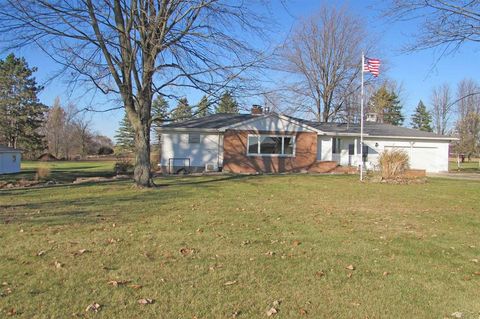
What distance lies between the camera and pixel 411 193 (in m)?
14.0

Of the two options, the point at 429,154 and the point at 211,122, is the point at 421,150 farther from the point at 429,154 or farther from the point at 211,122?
the point at 211,122

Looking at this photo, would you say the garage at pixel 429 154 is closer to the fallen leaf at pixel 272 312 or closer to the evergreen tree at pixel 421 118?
the fallen leaf at pixel 272 312

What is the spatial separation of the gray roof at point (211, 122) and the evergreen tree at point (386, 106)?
31165 millimetres

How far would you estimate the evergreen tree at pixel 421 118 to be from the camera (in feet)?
229

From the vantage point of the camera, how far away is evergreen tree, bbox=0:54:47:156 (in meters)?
53.1

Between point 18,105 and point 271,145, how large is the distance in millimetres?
42933

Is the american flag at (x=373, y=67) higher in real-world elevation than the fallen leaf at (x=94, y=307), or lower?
higher

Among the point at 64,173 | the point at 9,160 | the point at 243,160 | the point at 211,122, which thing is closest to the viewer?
the point at 243,160

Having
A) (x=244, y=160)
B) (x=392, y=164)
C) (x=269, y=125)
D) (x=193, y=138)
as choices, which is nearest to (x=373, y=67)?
(x=392, y=164)

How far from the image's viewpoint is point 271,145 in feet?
86.9

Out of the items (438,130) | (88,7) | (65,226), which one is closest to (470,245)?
(65,226)

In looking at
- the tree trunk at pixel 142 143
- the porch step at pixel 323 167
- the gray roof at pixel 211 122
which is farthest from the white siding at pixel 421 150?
the tree trunk at pixel 142 143

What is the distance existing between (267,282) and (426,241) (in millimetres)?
3535

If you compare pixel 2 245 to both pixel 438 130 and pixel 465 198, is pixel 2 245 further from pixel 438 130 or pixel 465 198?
pixel 438 130
